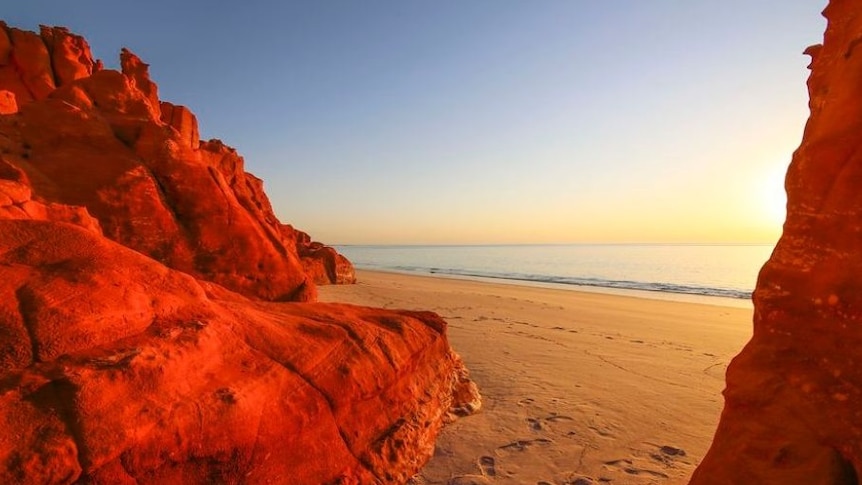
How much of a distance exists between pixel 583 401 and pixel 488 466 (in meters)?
2.80

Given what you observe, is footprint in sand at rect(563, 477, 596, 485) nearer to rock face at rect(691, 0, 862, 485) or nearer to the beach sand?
the beach sand

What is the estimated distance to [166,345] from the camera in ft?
12.3

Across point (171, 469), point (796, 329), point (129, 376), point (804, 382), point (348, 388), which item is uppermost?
point (796, 329)

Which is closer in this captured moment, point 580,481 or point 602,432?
point 580,481

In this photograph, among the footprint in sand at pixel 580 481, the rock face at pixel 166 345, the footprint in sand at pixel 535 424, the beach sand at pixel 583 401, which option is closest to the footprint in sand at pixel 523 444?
the beach sand at pixel 583 401

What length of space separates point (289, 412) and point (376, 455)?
116 cm

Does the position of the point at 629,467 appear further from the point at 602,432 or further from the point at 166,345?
the point at 166,345

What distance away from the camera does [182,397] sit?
354 cm

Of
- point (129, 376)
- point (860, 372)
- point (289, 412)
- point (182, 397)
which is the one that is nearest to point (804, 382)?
point (860, 372)

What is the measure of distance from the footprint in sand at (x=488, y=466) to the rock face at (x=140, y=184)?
4.70 m

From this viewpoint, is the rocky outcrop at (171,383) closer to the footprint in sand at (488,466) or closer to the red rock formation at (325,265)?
the footprint in sand at (488,466)

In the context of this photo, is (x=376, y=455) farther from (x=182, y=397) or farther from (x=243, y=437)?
(x=182, y=397)

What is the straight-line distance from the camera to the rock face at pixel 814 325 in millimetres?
3043

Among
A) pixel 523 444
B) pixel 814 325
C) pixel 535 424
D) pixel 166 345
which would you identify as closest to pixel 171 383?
pixel 166 345
